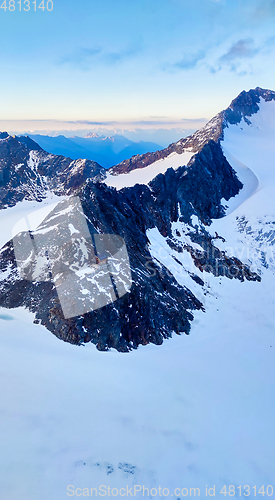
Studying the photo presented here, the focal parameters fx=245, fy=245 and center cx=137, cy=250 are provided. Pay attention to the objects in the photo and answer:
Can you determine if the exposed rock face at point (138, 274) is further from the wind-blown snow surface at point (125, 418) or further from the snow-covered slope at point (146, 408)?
the wind-blown snow surface at point (125, 418)

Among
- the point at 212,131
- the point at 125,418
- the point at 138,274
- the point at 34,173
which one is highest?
the point at 212,131

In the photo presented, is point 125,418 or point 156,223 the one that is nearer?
point 125,418

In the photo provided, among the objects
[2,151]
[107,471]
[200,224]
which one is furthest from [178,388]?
[2,151]

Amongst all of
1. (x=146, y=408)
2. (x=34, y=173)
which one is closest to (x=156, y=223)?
(x=146, y=408)

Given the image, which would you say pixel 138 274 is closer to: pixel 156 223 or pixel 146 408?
pixel 146 408

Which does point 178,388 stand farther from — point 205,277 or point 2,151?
Result: point 2,151

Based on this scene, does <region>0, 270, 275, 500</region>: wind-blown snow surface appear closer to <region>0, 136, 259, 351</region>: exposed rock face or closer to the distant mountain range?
<region>0, 136, 259, 351</region>: exposed rock face

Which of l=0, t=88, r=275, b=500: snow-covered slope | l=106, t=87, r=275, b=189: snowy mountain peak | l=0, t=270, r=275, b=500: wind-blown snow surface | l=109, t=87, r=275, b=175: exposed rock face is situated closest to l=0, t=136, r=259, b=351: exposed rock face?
l=0, t=88, r=275, b=500: snow-covered slope
